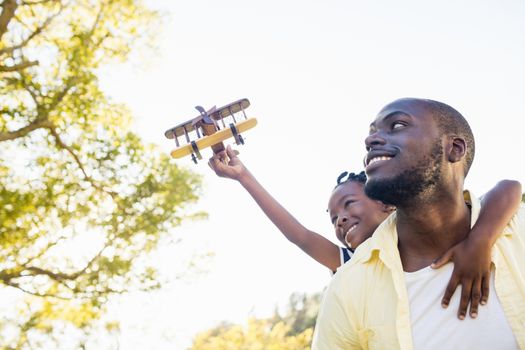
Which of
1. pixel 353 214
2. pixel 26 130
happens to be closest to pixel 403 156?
pixel 353 214

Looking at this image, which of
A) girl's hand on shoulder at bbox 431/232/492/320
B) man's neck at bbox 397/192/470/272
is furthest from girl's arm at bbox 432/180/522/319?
man's neck at bbox 397/192/470/272

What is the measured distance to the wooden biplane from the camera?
2977 millimetres

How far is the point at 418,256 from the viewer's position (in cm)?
204

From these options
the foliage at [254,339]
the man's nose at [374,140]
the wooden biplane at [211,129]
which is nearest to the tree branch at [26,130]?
the wooden biplane at [211,129]

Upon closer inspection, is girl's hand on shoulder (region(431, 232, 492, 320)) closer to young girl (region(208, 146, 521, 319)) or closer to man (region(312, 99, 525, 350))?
man (region(312, 99, 525, 350))

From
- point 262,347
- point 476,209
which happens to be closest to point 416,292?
point 476,209

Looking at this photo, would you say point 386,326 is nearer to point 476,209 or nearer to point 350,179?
point 476,209

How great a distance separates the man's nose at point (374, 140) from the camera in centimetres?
206

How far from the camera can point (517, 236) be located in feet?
6.23

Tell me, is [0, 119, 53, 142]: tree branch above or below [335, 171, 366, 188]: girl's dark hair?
above

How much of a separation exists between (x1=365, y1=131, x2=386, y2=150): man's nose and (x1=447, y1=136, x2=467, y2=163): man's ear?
29cm

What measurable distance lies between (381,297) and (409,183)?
1.44ft

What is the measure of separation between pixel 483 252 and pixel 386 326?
0.42m

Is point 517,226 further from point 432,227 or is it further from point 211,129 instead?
point 211,129
